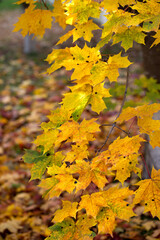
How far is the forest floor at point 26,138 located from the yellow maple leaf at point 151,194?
0.59 meters

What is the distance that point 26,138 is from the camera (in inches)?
163

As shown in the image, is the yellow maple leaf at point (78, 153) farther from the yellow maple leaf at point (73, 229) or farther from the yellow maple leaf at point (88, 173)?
the yellow maple leaf at point (73, 229)

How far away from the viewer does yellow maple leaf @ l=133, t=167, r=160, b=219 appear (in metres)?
1.29

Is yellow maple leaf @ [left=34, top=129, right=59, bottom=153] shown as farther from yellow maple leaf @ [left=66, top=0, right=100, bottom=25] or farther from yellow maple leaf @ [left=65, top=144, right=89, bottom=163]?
yellow maple leaf @ [left=66, top=0, right=100, bottom=25]

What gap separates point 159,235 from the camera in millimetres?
2217

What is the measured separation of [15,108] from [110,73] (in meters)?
3.81

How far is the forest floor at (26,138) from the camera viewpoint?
2.46 meters

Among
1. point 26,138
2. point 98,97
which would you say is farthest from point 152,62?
point 26,138

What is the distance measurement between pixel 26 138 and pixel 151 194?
9.95 ft

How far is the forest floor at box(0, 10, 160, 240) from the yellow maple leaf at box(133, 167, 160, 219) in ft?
1.92

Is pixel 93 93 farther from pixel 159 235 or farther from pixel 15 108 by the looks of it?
pixel 15 108

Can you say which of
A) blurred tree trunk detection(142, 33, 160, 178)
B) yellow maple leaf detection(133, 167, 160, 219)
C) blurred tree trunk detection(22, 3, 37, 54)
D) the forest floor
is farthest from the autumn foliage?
blurred tree trunk detection(22, 3, 37, 54)

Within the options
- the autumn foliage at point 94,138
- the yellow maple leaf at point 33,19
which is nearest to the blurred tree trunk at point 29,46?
the yellow maple leaf at point 33,19

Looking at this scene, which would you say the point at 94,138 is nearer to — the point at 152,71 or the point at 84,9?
the point at 84,9
